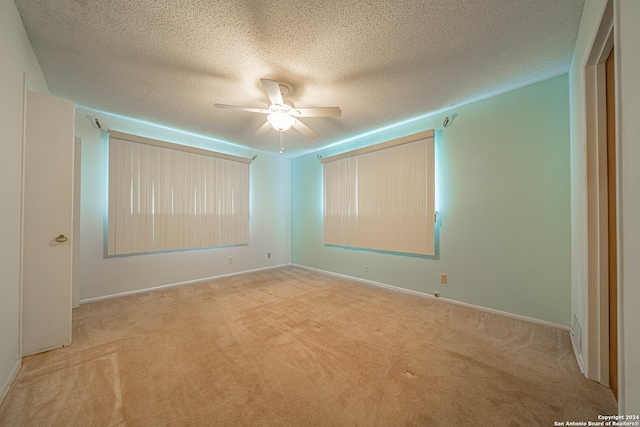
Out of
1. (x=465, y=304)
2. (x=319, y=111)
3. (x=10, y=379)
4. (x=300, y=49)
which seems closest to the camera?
(x=10, y=379)

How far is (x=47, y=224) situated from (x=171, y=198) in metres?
1.84

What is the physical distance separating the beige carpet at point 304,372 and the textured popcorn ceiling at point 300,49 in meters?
2.53

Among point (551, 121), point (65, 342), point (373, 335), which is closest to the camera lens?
point (65, 342)

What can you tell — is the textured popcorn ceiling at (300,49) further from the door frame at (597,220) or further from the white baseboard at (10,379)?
the white baseboard at (10,379)

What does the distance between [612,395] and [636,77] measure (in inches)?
73.2

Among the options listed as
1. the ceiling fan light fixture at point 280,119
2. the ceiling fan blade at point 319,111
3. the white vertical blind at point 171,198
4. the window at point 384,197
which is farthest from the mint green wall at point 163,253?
the ceiling fan blade at point 319,111

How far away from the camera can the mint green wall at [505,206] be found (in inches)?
93.4

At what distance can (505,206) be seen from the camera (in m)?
2.66

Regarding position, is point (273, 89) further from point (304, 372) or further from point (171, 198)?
point (171, 198)

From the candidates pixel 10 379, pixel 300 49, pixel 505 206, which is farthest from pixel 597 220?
pixel 10 379

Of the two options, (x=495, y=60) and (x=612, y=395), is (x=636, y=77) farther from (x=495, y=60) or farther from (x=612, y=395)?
(x=612, y=395)

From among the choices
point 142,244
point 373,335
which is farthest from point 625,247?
point 142,244

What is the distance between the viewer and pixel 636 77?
845mm

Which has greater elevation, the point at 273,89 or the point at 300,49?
the point at 300,49
